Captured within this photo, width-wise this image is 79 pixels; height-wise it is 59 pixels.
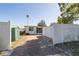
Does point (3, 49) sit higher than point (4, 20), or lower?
lower

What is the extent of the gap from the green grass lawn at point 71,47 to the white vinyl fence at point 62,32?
0.07 meters

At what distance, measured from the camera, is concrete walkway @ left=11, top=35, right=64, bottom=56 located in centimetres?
423

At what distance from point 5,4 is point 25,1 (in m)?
0.40

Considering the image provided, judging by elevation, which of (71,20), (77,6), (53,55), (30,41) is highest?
(77,6)

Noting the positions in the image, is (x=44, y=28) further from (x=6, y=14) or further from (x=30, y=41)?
(x=6, y=14)

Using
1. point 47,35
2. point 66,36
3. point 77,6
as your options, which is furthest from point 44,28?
point 77,6

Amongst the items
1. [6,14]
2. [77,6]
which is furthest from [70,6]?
[6,14]

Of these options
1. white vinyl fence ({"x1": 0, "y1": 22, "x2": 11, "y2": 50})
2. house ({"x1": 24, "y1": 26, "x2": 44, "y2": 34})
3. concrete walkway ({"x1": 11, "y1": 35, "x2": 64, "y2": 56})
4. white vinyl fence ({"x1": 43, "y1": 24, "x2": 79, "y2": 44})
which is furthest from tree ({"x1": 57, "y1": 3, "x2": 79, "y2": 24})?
white vinyl fence ({"x1": 0, "y1": 22, "x2": 11, "y2": 50})

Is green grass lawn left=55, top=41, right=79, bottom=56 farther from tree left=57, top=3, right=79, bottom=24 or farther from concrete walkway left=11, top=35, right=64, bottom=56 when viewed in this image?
tree left=57, top=3, right=79, bottom=24

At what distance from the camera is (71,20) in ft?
13.9

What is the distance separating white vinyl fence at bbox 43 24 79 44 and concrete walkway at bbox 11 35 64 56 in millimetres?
116

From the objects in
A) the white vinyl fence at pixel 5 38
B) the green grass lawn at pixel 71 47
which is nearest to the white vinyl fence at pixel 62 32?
the green grass lawn at pixel 71 47

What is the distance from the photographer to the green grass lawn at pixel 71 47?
422cm

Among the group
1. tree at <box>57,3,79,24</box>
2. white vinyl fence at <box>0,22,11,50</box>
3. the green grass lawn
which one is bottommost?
Result: the green grass lawn
